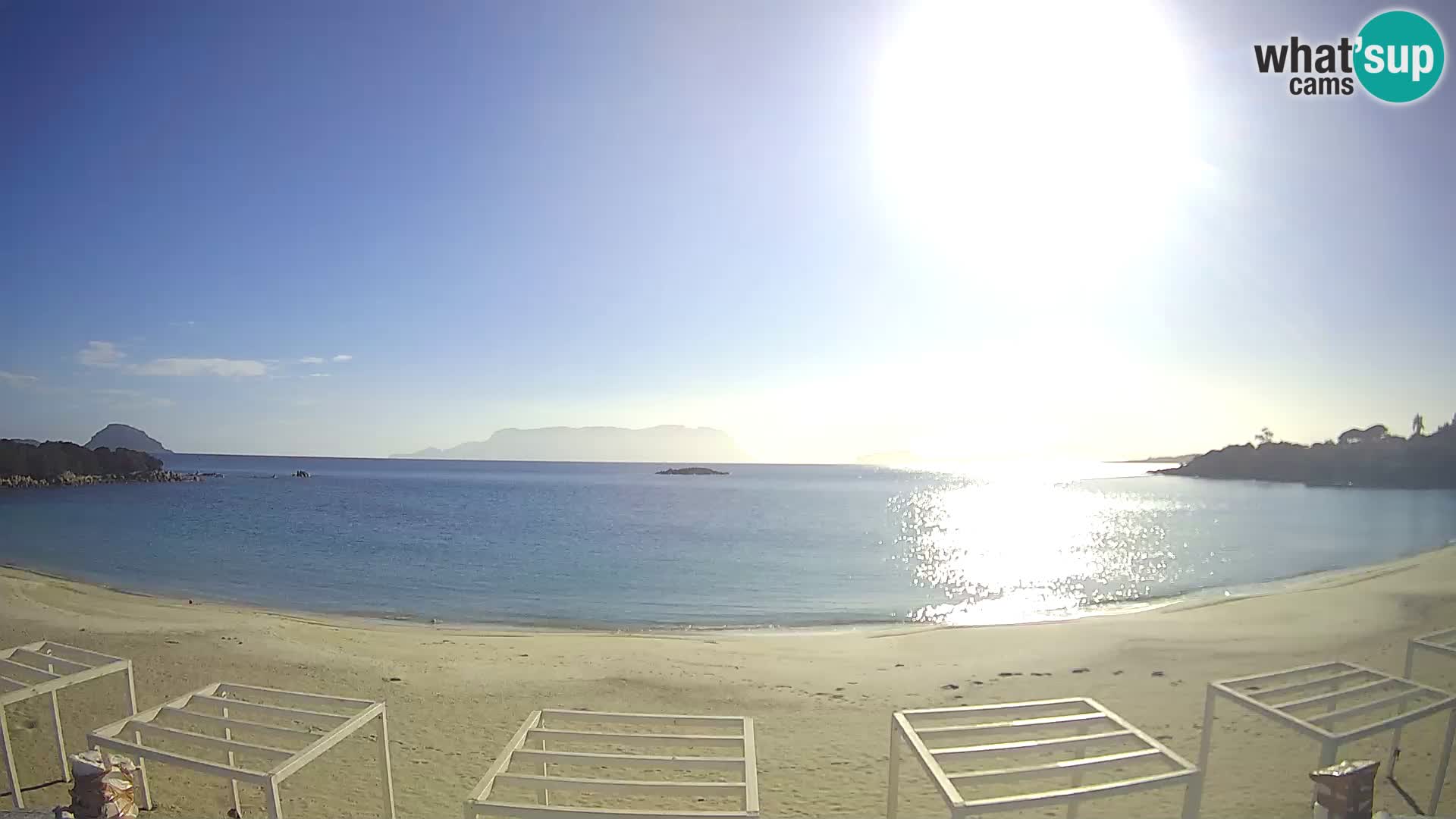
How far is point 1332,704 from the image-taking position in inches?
192

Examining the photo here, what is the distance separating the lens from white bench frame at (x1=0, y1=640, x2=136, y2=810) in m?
4.67

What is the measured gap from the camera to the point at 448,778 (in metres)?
5.95

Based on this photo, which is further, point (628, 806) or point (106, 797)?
point (628, 806)

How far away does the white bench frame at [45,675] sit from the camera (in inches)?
184

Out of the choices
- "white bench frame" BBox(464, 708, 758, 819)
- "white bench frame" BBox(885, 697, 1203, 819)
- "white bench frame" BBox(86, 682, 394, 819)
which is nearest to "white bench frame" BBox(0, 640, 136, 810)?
"white bench frame" BBox(86, 682, 394, 819)

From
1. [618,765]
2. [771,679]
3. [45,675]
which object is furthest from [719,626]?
[618,765]

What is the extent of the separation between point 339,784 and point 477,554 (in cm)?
2310

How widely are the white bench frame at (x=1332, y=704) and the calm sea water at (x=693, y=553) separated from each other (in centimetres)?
1139

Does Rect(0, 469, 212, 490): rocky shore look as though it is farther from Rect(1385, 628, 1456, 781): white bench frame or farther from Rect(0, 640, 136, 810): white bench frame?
Rect(1385, 628, 1456, 781): white bench frame

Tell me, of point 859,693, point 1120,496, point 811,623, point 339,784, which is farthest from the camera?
point 1120,496

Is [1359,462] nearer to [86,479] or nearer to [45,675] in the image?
[45,675]

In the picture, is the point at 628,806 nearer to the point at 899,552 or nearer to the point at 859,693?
the point at 859,693

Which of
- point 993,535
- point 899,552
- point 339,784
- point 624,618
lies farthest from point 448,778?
point 993,535

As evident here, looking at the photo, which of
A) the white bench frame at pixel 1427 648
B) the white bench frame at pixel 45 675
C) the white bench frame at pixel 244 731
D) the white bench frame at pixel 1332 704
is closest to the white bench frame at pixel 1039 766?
the white bench frame at pixel 1332 704
